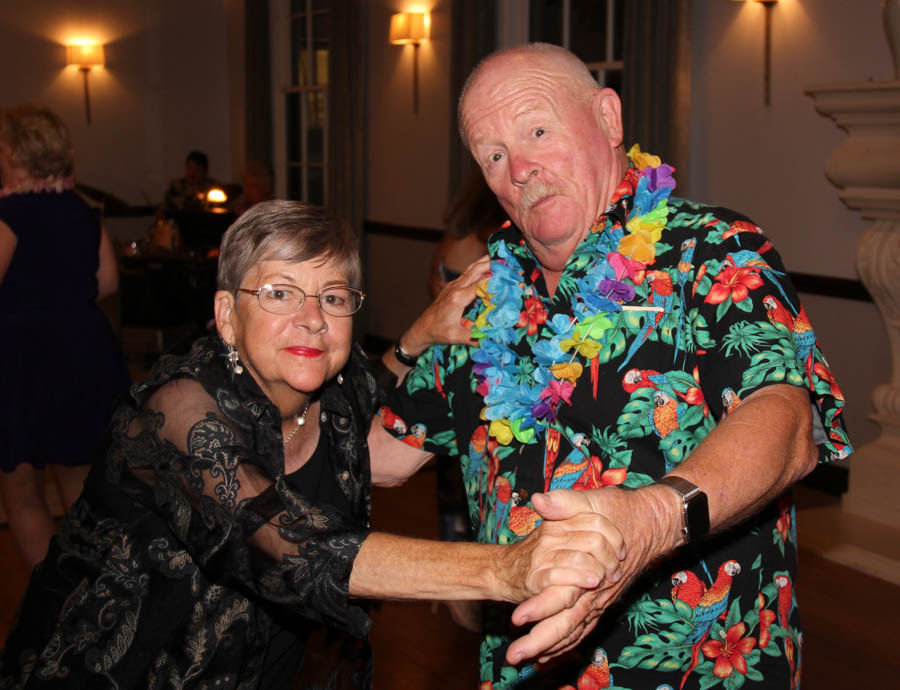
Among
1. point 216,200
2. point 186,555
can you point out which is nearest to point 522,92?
point 186,555

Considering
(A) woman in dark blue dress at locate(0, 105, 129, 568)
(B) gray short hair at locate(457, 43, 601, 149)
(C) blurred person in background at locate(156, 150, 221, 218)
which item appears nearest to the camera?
(B) gray short hair at locate(457, 43, 601, 149)

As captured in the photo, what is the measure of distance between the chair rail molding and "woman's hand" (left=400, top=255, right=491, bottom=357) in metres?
2.76

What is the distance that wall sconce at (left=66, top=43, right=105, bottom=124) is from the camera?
1009cm

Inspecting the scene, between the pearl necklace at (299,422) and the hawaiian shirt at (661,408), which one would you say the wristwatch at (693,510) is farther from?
the pearl necklace at (299,422)

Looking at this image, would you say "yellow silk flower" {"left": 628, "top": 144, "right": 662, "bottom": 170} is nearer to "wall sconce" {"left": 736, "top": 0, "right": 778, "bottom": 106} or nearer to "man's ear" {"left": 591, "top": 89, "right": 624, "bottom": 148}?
"man's ear" {"left": 591, "top": 89, "right": 624, "bottom": 148}

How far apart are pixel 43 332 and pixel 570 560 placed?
2944 millimetres

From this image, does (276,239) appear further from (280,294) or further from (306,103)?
(306,103)

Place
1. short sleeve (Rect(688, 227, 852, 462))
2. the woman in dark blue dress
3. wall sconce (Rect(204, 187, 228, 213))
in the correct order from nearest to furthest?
short sleeve (Rect(688, 227, 852, 462)) < the woman in dark blue dress < wall sconce (Rect(204, 187, 228, 213))

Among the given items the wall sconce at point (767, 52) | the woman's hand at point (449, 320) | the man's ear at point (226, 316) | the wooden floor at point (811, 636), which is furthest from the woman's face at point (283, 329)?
the wall sconce at point (767, 52)

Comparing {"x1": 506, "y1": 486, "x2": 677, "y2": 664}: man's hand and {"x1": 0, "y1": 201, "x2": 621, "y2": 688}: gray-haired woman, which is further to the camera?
{"x1": 0, "y1": 201, "x2": 621, "y2": 688}: gray-haired woman

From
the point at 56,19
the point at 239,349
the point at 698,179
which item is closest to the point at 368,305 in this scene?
the point at 698,179

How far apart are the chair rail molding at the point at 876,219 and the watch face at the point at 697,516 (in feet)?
10.9

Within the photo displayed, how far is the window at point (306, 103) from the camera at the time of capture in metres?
9.66

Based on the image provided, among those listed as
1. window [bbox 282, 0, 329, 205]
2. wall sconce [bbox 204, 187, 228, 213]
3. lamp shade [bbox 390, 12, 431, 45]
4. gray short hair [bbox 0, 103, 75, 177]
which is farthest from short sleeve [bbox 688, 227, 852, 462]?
window [bbox 282, 0, 329, 205]
